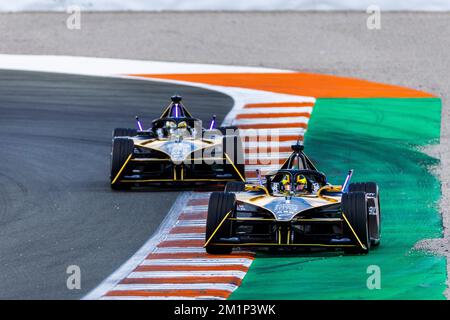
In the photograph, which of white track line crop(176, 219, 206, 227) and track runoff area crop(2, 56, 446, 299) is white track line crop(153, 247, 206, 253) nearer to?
track runoff area crop(2, 56, 446, 299)

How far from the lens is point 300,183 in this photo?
651 inches

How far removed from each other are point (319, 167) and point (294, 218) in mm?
5833

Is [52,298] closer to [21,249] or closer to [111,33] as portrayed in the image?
[21,249]

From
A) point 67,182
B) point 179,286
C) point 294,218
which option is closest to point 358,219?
point 294,218

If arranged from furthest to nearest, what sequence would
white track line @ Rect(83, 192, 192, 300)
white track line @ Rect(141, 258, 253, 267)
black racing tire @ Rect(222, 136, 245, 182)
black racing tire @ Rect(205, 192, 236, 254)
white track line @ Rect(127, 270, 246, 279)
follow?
black racing tire @ Rect(222, 136, 245, 182) → black racing tire @ Rect(205, 192, 236, 254) → white track line @ Rect(141, 258, 253, 267) → white track line @ Rect(127, 270, 246, 279) → white track line @ Rect(83, 192, 192, 300)

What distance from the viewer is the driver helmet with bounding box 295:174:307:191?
650 inches

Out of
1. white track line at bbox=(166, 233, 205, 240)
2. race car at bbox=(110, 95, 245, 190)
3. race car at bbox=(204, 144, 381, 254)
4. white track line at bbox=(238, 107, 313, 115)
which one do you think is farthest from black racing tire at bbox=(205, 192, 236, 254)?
white track line at bbox=(238, 107, 313, 115)

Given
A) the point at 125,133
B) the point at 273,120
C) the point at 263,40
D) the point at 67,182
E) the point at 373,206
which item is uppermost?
the point at 263,40

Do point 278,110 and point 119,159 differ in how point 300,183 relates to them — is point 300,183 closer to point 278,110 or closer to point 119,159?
point 119,159

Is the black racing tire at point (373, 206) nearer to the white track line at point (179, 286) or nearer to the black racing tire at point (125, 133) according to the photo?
the white track line at point (179, 286)

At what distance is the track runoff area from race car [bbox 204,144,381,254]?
0.19 m

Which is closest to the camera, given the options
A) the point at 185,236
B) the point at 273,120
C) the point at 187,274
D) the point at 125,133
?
the point at 187,274
